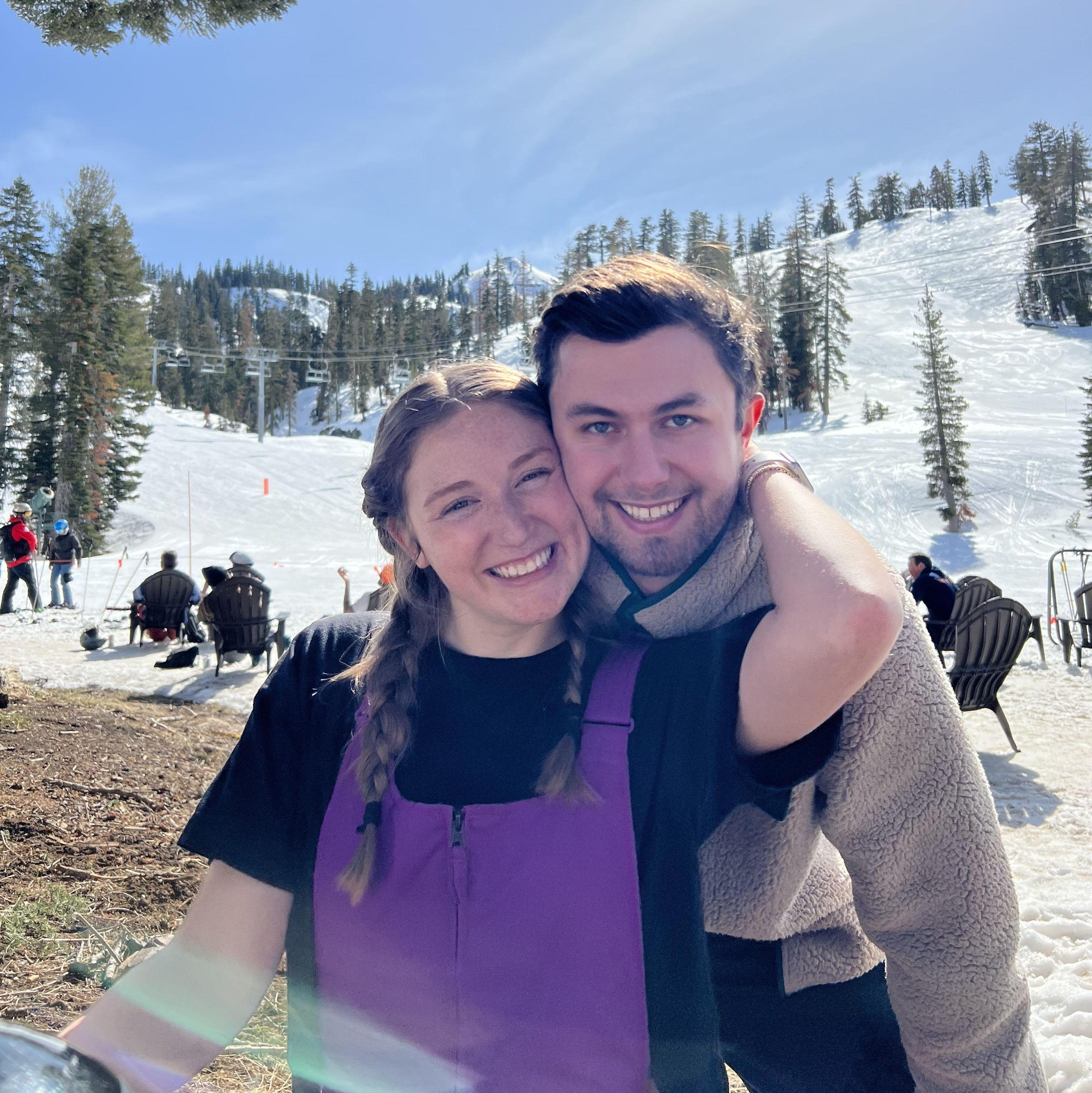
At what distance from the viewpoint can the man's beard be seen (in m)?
1.55

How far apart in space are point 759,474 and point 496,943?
36.9 inches

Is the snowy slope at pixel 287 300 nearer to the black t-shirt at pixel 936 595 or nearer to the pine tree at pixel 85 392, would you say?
the pine tree at pixel 85 392

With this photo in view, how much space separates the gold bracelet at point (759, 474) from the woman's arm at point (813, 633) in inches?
8.4

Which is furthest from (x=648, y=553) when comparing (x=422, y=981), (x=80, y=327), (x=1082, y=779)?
(x=80, y=327)

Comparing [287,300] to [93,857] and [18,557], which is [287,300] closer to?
[18,557]

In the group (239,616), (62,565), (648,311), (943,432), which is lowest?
(239,616)

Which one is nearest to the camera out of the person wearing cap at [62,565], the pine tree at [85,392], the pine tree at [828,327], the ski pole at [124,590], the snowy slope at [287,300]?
the person wearing cap at [62,565]

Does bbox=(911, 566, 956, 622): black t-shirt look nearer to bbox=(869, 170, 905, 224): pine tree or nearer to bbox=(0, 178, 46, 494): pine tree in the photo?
bbox=(0, 178, 46, 494): pine tree

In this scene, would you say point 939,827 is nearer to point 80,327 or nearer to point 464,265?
point 80,327

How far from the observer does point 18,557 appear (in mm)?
13344

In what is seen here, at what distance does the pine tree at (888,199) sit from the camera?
10375 cm

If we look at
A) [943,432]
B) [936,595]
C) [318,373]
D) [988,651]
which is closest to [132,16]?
[988,651]

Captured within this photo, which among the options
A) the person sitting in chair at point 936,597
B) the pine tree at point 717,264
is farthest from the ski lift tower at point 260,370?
the pine tree at point 717,264

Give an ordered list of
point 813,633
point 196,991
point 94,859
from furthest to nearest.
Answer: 1. point 94,859
2. point 196,991
3. point 813,633
